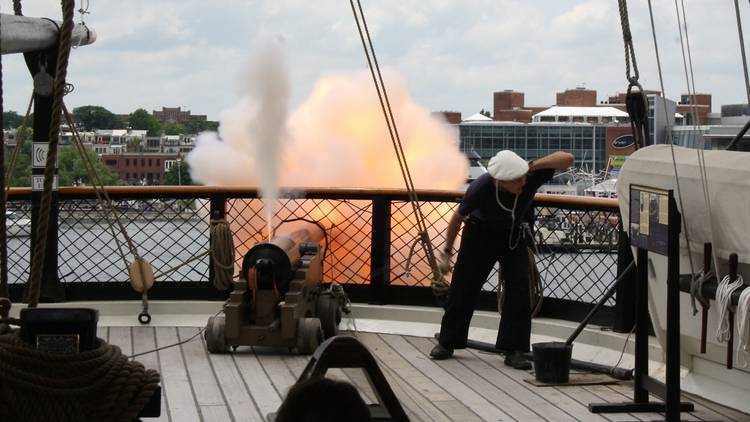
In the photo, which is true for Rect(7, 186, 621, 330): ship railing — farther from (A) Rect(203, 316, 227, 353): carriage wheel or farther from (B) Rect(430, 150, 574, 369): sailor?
(A) Rect(203, 316, 227, 353): carriage wheel

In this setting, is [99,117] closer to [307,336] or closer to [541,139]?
[307,336]

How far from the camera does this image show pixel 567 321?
706 cm

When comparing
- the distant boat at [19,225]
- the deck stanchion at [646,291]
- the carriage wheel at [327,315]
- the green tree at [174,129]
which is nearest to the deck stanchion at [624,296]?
the deck stanchion at [646,291]

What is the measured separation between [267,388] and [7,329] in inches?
103

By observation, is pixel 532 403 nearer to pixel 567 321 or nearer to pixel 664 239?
pixel 664 239

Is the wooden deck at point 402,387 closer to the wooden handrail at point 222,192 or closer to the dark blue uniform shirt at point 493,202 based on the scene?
the dark blue uniform shirt at point 493,202

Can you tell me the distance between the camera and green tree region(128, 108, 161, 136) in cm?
2880

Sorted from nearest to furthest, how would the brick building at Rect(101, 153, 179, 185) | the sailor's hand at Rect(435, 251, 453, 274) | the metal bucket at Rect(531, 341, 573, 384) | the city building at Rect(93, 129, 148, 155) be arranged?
the metal bucket at Rect(531, 341, 573, 384) < the sailor's hand at Rect(435, 251, 453, 274) < the city building at Rect(93, 129, 148, 155) < the brick building at Rect(101, 153, 179, 185)

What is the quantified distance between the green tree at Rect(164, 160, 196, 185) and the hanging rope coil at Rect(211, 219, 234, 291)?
9451mm

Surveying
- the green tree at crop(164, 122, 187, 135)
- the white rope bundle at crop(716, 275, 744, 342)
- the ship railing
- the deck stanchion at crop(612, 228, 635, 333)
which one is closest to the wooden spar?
the ship railing

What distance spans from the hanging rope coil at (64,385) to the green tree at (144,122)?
25.7 metres

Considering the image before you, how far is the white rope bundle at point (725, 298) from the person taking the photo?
176 inches

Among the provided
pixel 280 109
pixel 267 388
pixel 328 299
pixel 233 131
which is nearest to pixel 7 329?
pixel 267 388

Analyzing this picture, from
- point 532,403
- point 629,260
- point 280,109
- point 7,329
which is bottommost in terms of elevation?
point 532,403
